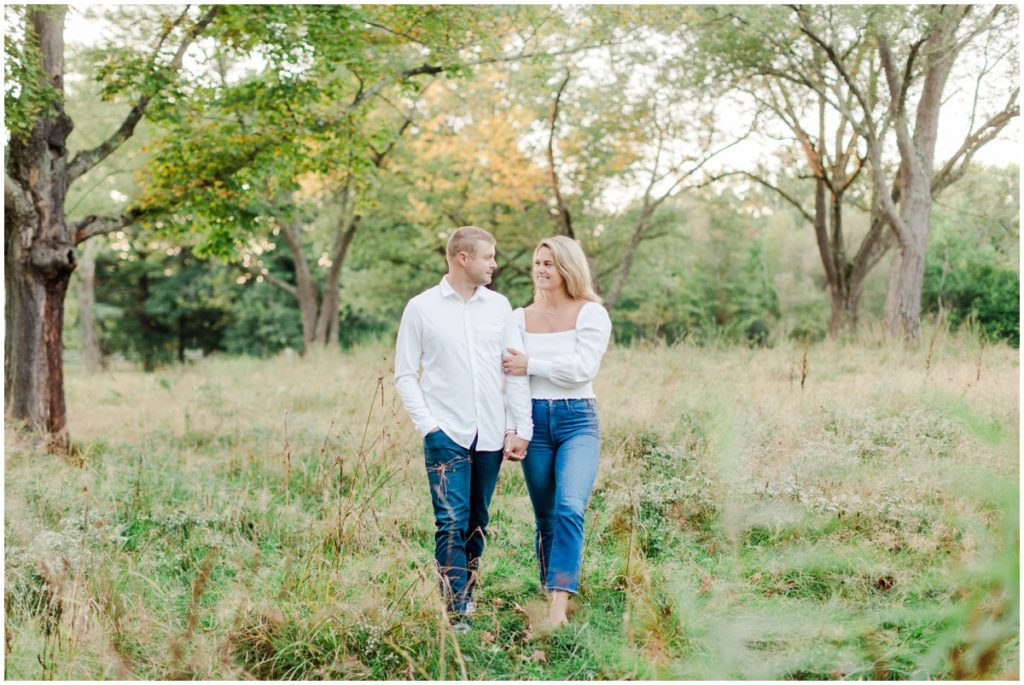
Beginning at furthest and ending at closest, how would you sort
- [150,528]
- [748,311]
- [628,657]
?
[748,311]
[150,528]
[628,657]

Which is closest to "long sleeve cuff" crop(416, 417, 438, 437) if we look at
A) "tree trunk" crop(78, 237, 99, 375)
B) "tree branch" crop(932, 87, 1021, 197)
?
"tree branch" crop(932, 87, 1021, 197)

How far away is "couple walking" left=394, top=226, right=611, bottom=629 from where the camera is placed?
4.00 meters

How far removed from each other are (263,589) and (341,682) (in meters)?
1.23

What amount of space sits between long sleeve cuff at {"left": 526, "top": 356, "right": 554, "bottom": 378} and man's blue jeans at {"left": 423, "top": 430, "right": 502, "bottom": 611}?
466mm

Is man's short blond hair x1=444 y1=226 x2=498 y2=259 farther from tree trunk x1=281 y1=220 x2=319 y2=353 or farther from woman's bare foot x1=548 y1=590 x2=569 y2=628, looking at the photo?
tree trunk x1=281 y1=220 x2=319 y2=353

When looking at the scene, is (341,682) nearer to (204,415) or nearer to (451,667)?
(451,667)

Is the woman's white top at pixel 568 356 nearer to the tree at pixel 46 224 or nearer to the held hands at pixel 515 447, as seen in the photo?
the held hands at pixel 515 447

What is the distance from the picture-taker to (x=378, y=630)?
3.61 m

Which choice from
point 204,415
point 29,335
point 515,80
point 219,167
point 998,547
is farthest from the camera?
point 515,80

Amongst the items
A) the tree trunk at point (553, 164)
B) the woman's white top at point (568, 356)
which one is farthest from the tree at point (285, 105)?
the tree trunk at point (553, 164)

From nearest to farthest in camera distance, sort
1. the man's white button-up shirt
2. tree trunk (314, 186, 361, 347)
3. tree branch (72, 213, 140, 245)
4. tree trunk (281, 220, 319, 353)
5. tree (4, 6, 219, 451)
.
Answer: the man's white button-up shirt < tree (4, 6, 219, 451) < tree branch (72, 213, 140, 245) < tree trunk (314, 186, 361, 347) < tree trunk (281, 220, 319, 353)

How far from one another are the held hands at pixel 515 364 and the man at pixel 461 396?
0.04 metres

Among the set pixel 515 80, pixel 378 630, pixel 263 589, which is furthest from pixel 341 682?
pixel 515 80

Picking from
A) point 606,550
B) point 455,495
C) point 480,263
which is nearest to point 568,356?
point 480,263
